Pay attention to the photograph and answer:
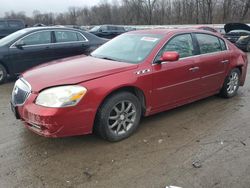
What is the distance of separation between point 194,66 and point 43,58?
487 cm

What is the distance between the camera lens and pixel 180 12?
174ft

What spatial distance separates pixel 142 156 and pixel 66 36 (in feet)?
19.9

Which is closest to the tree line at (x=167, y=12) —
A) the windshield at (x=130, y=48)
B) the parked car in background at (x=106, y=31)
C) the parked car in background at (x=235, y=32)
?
the parked car in background at (x=106, y=31)

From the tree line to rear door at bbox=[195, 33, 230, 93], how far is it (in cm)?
3419

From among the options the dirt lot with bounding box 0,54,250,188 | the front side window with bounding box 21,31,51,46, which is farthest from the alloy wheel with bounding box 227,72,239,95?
the front side window with bounding box 21,31,51,46

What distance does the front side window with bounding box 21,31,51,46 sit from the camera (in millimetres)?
8070

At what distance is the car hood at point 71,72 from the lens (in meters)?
3.69

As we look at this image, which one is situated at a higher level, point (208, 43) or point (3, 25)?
point (3, 25)

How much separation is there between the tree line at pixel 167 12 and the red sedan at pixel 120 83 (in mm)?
34375

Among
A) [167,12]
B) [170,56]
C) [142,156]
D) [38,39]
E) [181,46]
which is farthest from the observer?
[167,12]

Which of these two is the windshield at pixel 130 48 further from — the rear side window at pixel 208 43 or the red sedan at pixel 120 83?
the rear side window at pixel 208 43

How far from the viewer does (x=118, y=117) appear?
4.09m

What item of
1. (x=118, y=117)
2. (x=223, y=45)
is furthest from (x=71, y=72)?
(x=223, y=45)

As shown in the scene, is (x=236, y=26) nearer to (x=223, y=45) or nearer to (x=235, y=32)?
(x=235, y=32)
